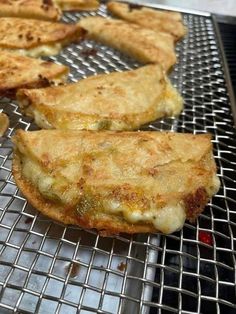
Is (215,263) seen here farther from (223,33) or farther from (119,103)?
(223,33)

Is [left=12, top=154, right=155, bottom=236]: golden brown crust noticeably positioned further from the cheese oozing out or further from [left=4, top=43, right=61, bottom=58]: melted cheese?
[left=4, top=43, right=61, bottom=58]: melted cheese

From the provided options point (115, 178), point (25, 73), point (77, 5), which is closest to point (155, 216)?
point (115, 178)

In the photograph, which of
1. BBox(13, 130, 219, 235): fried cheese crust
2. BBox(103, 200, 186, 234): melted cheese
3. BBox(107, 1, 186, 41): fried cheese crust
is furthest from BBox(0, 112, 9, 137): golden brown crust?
BBox(107, 1, 186, 41): fried cheese crust

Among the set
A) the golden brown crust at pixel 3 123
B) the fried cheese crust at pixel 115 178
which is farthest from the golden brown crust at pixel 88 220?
the golden brown crust at pixel 3 123

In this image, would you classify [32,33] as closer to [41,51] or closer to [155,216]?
[41,51]

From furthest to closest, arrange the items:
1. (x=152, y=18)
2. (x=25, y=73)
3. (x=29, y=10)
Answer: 1. (x=152, y=18)
2. (x=29, y=10)
3. (x=25, y=73)

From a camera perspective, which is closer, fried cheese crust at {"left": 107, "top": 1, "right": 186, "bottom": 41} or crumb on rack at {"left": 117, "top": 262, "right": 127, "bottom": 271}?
crumb on rack at {"left": 117, "top": 262, "right": 127, "bottom": 271}
